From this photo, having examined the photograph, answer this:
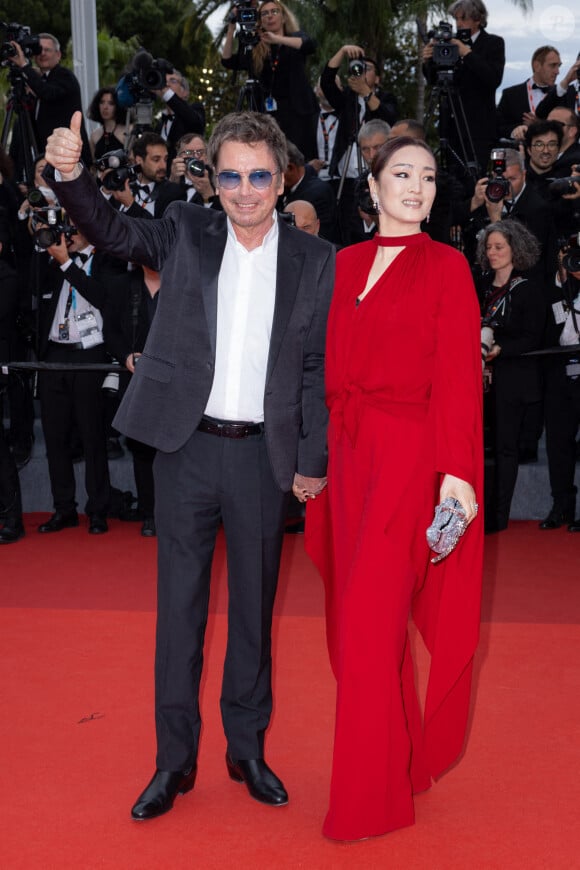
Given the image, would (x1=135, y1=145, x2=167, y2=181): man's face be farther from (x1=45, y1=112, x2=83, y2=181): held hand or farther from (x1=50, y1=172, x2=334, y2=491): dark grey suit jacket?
(x1=45, y1=112, x2=83, y2=181): held hand

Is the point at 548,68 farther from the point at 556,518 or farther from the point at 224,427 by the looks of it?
the point at 224,427

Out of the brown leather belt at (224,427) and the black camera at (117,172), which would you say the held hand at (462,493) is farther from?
the black camera at (117,172)

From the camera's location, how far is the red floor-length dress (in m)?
2.88

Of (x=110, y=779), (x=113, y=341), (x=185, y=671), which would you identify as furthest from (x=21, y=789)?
(x=113, y=341)

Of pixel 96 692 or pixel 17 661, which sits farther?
pixel 17 661

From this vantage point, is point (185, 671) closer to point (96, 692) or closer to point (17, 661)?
point (96, 692)

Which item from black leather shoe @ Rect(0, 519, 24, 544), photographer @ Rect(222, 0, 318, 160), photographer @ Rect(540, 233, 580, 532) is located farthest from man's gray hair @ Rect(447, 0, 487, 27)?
black leather shoe @ Rect(0, 519, 24, 544)

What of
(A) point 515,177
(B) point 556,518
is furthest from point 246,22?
(B) point 556,518

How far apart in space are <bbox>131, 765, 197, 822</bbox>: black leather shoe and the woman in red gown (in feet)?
1.46

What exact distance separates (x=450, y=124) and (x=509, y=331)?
202cm

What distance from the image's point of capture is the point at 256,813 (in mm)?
3102

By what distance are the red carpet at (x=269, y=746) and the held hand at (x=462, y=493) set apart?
861mm

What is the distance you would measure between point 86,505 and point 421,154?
14.0ft

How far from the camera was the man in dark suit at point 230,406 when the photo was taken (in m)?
2.97
